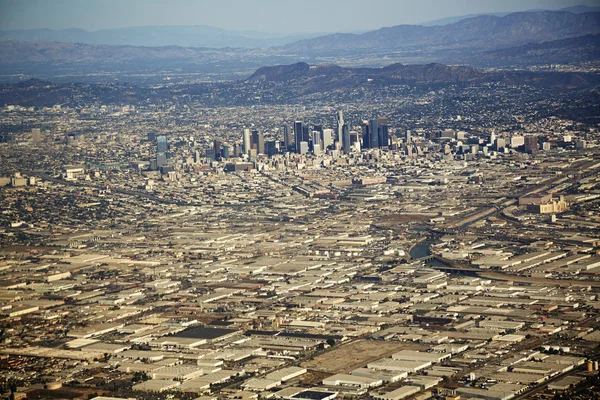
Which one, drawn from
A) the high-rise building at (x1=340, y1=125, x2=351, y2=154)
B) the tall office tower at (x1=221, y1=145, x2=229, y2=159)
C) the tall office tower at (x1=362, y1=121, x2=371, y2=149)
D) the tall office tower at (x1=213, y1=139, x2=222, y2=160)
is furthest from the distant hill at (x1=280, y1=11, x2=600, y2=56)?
the tall office tower at (x1=221, y1=145, x2=229, y2=159)

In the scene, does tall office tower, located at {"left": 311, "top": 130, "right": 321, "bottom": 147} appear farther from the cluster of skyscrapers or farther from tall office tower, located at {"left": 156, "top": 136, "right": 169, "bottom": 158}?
tall office tower, located at {"left": 156, "top": 136, "right": 169, "bottom": 158}

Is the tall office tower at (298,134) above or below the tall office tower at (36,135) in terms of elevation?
above

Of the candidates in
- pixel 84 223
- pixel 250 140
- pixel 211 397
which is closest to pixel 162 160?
pixel 250 140

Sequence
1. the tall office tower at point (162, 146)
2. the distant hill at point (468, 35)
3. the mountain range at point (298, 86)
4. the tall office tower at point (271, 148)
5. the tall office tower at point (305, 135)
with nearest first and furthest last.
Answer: the tall office tower at point (271, 148) → the tall office tower at point (162, 146) → the tall office tower at point (305, 135) → the mountain range at point (298, 86) → the distant hill at point (468, 35)

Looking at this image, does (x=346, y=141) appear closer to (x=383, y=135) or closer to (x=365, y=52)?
(x=383, y=135)

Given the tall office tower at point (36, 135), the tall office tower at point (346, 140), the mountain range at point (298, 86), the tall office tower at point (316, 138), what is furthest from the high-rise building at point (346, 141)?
the mountain range at point (298, 86)

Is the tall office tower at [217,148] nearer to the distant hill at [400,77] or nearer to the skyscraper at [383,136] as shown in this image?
the skyscraper at [383,136]
